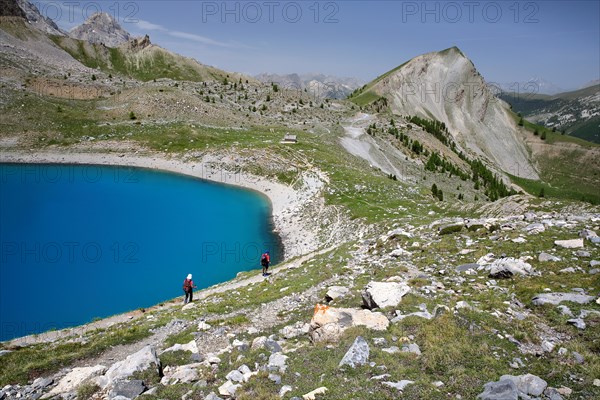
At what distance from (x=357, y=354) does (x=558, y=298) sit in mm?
8792

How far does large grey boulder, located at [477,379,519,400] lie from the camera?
29.0 feet

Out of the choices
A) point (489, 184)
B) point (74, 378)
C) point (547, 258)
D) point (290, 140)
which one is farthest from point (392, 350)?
point (489, 184)

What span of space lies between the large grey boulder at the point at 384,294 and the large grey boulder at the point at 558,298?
5.05m

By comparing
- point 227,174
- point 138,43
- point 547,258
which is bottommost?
point 547,258

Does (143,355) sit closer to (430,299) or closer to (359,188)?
(430,299)

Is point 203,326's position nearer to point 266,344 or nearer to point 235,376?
point 266,344

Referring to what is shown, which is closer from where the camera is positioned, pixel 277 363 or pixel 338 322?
pixel 277 363

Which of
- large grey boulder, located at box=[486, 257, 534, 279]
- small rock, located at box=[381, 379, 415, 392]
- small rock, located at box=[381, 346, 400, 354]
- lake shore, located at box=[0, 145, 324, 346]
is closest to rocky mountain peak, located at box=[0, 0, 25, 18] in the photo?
lake shore, located at box=[0, 145, 324, 346]

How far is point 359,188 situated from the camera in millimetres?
49688

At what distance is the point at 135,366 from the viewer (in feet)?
40.1

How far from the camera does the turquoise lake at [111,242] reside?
2641 cm

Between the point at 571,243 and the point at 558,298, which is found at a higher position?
the point at 571,243

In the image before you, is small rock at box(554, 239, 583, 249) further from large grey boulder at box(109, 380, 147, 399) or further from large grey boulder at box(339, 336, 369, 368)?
large grey boulder at box(109, 380, 147, 399)

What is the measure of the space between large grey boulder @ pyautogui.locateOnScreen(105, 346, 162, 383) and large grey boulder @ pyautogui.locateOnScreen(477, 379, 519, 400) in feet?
34.0
